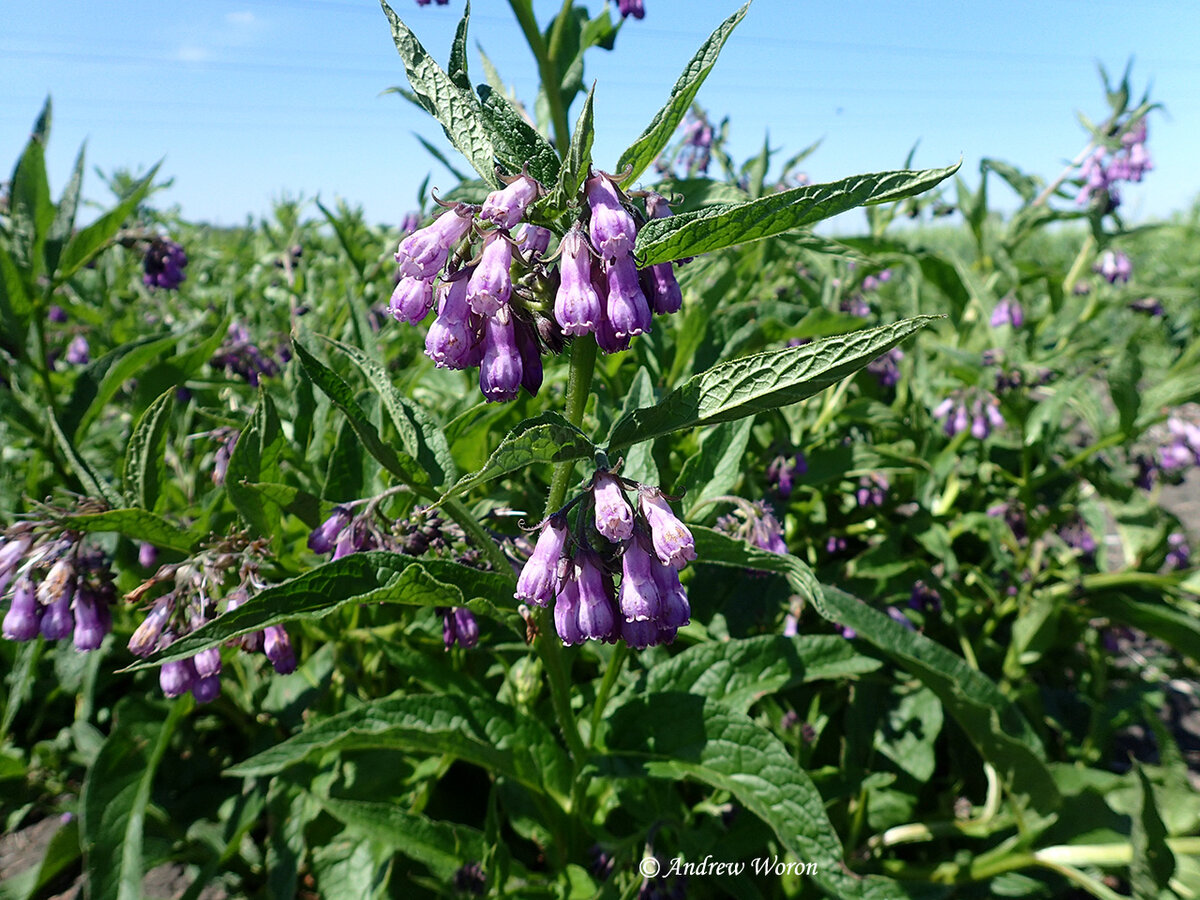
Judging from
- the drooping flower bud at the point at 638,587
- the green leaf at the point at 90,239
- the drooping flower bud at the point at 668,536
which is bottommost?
the drooping flower bud at the point at 638,587

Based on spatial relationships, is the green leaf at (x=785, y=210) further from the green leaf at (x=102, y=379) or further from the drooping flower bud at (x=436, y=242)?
the green leaf at (x=102, y=379)

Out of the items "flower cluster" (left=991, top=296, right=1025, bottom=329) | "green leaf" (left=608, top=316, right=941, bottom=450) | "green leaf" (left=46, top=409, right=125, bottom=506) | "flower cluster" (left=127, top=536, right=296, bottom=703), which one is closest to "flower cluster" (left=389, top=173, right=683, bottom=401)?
"green leaf" (left=608, top=316, right=941, bottom=450)

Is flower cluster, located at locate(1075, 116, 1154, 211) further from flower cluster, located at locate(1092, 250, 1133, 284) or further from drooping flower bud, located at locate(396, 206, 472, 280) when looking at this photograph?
drooping flower bud, located at locate(396, 206, 472, 280)

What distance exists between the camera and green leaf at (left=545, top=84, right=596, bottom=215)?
102 centimetres

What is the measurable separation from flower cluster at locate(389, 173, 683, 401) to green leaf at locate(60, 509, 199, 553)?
2.71 feet

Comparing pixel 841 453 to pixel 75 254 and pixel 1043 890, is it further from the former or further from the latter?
pixel 75 254

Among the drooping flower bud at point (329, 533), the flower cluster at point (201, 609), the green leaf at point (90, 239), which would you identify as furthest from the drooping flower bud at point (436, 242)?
the green leaf at point (90, 239)

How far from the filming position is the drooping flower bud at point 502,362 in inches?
45.6

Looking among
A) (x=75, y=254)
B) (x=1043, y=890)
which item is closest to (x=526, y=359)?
(x=75, y=254)

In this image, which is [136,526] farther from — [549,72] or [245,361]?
[549,72]

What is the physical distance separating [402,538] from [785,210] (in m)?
1.12

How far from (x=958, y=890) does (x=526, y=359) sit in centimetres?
254

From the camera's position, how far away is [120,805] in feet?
6.47

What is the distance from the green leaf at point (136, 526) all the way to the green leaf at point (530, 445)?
3.13 ft
